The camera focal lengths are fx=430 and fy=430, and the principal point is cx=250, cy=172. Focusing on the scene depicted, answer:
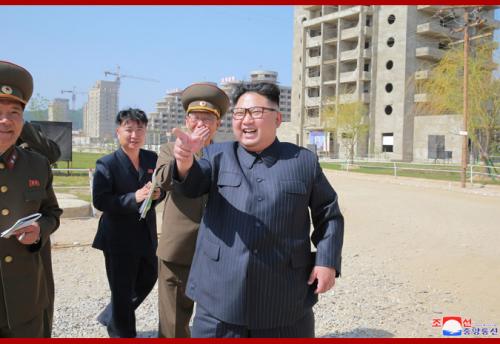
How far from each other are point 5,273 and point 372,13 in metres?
53.2

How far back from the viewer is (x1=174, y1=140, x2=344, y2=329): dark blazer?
90.0 inches

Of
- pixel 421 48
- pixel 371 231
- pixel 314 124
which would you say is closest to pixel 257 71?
pixel 314 124

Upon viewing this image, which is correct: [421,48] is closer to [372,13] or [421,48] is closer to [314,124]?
[372,13]

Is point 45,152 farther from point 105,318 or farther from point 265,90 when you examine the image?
point 265,90

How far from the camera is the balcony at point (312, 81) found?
180ft

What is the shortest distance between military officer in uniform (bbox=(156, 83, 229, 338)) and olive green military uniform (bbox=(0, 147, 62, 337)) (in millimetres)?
798

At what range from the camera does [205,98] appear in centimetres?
312

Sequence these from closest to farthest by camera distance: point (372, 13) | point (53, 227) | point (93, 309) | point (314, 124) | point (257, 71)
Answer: point (53, 227)
point (93, 309)
point (372, 13)
point (314, 124)
point (257, 71)

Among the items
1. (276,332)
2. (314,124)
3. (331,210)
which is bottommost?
(276,332)

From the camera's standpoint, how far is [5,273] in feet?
7.81

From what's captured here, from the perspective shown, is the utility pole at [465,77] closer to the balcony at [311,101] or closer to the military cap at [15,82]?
the military cap at [15,82]

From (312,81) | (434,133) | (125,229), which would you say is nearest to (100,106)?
(312,81)

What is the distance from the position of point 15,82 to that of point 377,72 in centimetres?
5013

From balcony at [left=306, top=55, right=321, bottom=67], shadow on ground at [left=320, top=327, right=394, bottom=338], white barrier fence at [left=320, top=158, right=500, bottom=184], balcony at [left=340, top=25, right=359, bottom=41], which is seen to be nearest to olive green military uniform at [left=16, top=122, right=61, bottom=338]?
shadow on ground at [left=320, top=327, right=394, bottom=338]
